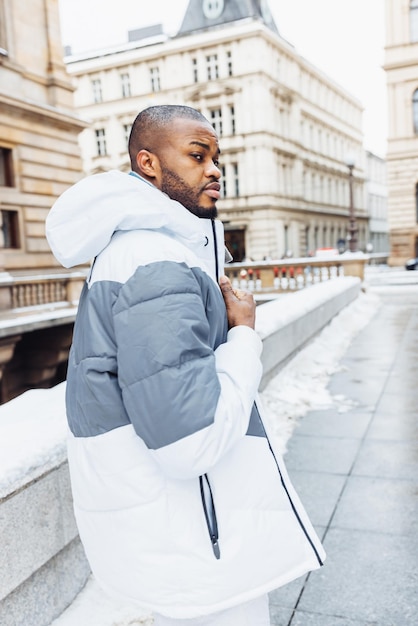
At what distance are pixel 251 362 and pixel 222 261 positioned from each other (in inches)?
14.1

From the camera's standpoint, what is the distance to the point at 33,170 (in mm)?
20266

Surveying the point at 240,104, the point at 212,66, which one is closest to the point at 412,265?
the point at 240,104

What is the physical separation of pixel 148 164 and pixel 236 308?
48cm

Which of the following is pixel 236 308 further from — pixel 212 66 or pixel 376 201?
pixel 376 201

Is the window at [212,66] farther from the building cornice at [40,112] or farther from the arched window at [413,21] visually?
the building cornice at [40,112]

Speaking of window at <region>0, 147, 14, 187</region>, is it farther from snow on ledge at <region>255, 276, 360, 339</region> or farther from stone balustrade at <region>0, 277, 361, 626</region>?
stone balustrade at <region>0, 277, 361, 626</region>

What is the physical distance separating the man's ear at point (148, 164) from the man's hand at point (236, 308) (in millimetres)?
356

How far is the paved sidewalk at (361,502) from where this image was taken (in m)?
2.83

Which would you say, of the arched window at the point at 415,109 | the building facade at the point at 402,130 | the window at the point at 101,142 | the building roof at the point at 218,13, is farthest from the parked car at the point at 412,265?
the window at the point at 101,142

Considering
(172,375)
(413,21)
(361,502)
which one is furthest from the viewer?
(413,21)

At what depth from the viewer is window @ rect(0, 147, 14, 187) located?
19328mm

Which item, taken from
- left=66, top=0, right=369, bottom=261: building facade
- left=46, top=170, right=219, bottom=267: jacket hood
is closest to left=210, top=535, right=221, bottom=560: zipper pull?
left=46, top=170, right=219, bottom=267: jacket hood

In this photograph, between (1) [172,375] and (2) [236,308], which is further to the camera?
(2) [236,308]

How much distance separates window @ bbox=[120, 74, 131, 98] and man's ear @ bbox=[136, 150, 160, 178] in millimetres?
53809
